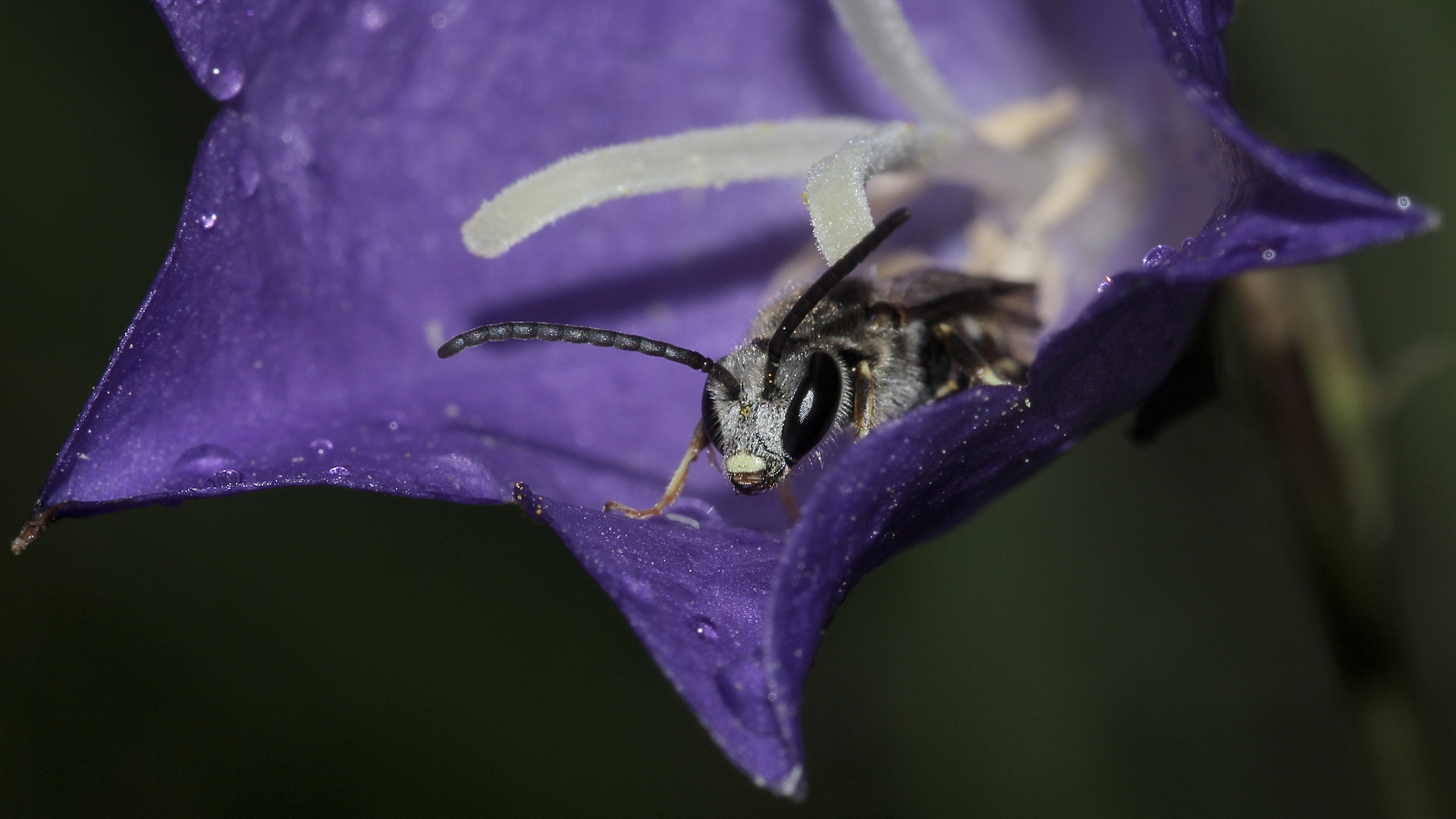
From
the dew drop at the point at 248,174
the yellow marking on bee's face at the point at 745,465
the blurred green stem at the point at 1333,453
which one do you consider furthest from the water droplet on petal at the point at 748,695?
the blurred green stem at the point at 1333,453

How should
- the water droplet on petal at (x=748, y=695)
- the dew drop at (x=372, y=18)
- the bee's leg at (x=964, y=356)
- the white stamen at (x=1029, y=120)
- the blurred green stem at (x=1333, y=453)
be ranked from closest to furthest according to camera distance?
1. the water droplet on petal at (x=748, y=695)
2. the bee's leg at (x=964, y=356)
3. the dew drop at (x=372, y=18)
4. the blurred green stem at (x=1333, y=453)
5. the white stamen at (x=1029, y=120)

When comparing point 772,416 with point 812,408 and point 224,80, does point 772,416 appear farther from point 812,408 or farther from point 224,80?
point 224,80

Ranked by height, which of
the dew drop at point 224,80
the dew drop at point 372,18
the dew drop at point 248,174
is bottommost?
the dew drop at point 248,174

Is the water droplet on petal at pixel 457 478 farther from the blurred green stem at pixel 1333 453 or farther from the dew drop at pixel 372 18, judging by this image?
the blurred green stem at pixel 1333 453

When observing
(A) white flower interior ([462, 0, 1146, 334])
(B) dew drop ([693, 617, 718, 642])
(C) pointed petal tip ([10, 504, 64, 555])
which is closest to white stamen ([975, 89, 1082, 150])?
(A) white flower interior ([462, 0, 1146, 334])

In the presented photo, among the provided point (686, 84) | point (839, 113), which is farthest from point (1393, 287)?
point (686, 84)

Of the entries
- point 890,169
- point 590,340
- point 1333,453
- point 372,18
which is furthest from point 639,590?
point 1333,453
